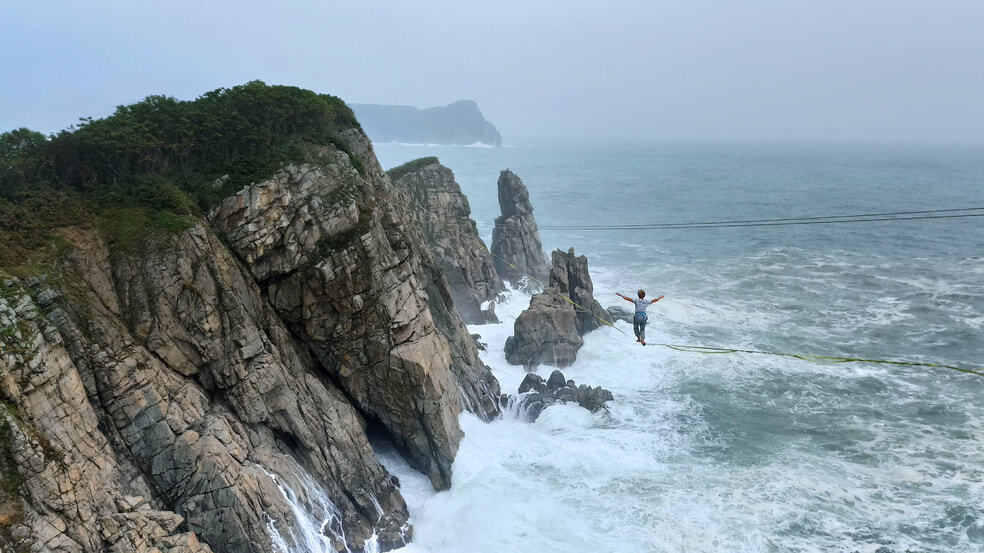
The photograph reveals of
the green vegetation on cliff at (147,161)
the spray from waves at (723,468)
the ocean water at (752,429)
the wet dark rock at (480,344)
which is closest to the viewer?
the green vegetation on cliff at (147,161)

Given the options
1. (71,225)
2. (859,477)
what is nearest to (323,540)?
(71,225)

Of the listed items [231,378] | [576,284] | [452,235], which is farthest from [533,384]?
[452,235]

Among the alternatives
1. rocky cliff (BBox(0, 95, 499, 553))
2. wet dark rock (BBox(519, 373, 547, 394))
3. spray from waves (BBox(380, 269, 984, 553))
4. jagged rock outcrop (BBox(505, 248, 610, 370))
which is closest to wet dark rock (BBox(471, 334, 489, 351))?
spray from waves (BBox(380, 269, 984, 553))

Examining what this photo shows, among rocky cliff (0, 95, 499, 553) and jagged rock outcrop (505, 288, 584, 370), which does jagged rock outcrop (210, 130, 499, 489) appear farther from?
jagged rock outcrop (505, 288, 584, 370)

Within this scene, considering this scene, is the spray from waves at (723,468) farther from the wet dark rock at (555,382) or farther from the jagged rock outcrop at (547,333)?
the wet dark rock at (555,382)

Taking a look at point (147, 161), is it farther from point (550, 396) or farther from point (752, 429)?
point (752, 429)

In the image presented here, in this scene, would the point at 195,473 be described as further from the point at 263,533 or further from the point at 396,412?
the point at 396,412

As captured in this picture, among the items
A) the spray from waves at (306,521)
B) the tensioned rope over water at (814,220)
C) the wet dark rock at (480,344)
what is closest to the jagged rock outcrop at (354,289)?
the spray from waves at (306,521)
